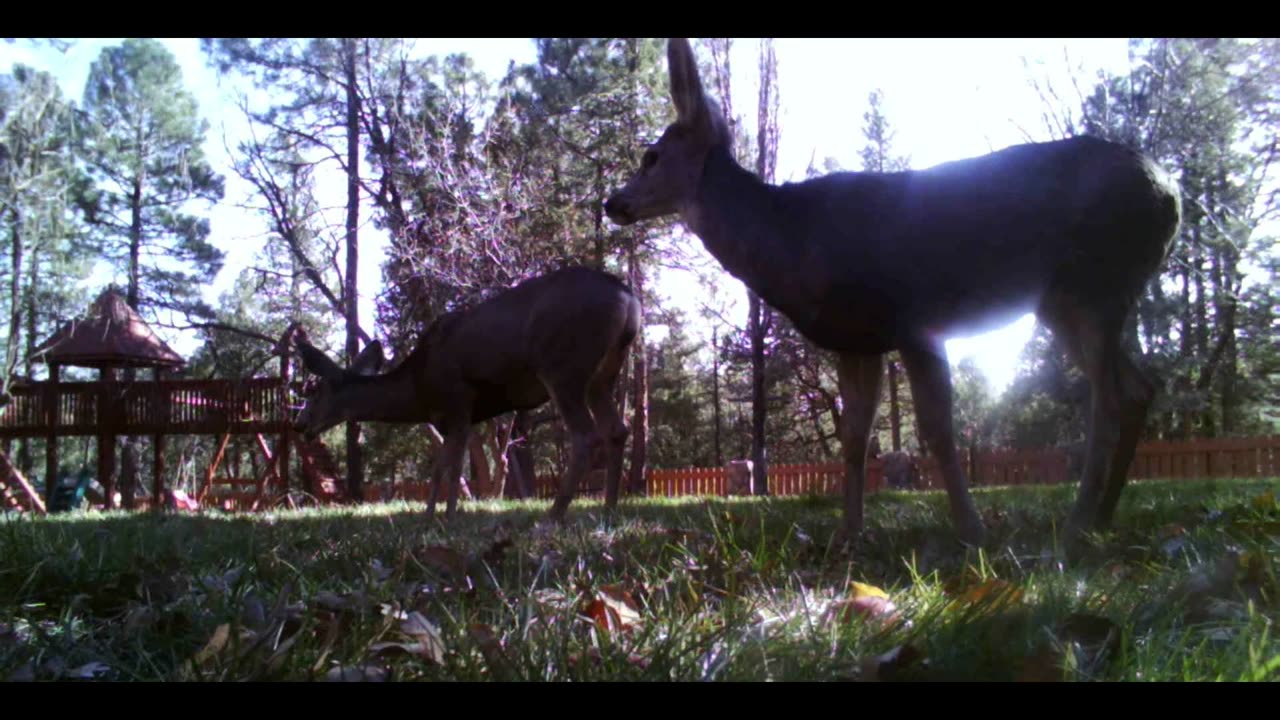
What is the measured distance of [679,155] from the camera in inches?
222

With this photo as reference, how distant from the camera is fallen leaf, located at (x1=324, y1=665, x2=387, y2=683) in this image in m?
1.54

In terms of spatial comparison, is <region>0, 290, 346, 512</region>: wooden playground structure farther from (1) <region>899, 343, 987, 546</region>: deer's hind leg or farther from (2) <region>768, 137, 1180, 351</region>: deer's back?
(1) <region>899, 343, 987, 546</region>: deer's hind leg

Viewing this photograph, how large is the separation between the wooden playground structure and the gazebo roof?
25 millimetres

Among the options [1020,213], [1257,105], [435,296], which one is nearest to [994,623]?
[1020,213]

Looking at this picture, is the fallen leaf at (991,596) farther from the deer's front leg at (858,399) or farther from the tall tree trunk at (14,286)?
the tall tree trunk at (14,286)

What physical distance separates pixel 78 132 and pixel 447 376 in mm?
23841

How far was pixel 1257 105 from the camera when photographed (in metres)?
17.9

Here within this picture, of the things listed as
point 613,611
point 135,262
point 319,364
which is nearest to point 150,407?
point 135,262

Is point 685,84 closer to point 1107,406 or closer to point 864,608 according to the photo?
point 1107,406

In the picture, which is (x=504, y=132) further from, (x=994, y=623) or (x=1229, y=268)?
(x=994, y=623)

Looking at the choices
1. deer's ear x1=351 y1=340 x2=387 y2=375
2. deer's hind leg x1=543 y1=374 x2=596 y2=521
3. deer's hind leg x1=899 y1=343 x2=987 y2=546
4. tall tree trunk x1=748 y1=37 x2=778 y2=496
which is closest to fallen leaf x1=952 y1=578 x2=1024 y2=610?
deer's hind leg x1=899 y1=343 x2=987 y2=546

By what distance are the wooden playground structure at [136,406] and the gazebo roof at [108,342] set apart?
0.08ft

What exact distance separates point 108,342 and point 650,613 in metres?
27.2
